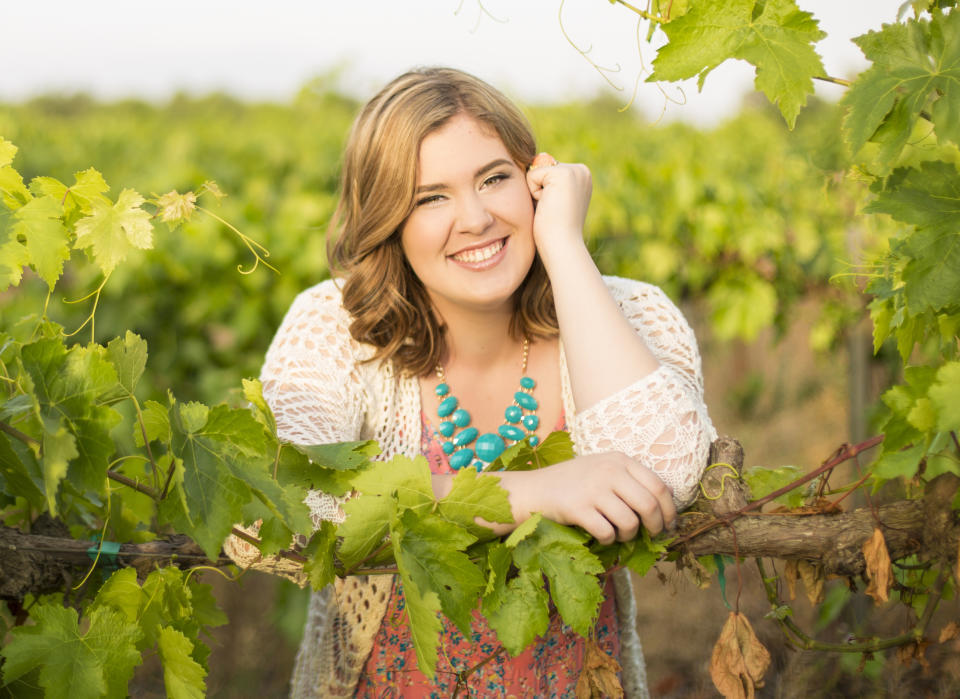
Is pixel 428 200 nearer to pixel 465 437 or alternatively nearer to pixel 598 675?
pixel 465 437

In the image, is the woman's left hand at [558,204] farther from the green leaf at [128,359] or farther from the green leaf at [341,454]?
the green leaf at [128,359]

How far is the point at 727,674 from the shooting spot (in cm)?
148

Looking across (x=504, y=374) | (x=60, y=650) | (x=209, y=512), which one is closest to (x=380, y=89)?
(x=504, y=374)

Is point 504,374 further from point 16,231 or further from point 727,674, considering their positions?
point 16,231

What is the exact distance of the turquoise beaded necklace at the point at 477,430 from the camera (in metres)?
2.24

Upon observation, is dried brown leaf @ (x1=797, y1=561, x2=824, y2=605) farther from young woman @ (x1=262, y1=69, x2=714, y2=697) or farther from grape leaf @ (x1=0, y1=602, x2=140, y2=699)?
grape leaf @ (x1=0, y1=602, x2=140, y2=699)

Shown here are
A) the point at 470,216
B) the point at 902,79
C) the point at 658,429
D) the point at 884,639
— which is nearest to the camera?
the point at 902,79

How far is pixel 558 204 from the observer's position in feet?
6.95

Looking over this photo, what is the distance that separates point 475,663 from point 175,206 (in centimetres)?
134

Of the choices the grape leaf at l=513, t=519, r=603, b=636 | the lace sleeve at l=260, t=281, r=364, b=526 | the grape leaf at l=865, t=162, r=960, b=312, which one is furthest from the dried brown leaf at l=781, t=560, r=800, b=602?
the lace sleeve at l=260, t=281, r=364, b=526

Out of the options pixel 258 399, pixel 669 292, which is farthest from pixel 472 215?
pixel 669 292

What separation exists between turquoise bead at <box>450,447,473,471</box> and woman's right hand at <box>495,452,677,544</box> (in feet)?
2.16

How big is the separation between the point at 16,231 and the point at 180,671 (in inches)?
29.5

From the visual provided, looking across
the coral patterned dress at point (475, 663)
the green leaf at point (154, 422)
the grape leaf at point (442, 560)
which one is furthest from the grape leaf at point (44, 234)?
the coral patterned dress at point (475, 663)
